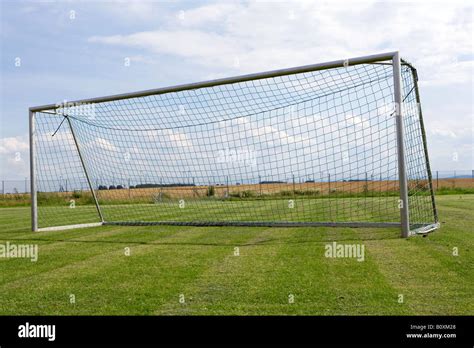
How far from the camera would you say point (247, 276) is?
5602mm

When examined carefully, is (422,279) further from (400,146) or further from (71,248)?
(71,248)

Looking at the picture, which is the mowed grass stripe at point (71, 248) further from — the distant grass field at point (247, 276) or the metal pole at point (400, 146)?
the metal pole at point (400, 146)

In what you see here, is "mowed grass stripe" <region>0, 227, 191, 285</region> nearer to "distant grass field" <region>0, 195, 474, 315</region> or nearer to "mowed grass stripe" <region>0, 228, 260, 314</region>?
"distant grass field" <region>0, 195, 474, 315</region>

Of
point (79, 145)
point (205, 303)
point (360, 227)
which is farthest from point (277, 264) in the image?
point (79, 145)

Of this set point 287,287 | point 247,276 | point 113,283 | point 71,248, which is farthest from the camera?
point 71,248

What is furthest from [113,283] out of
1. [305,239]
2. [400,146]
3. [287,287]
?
[400,146]

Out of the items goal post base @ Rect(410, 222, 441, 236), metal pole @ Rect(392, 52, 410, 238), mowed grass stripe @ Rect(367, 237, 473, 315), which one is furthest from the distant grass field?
metal pole @ Rect(392, 52, 410, 238)

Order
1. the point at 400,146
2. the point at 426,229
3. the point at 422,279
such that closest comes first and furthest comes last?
the point at 422,279
the point at 400,146
the point at 426,229

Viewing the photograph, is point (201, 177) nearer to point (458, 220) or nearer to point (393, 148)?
point (393, 148)

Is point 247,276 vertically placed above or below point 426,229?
below

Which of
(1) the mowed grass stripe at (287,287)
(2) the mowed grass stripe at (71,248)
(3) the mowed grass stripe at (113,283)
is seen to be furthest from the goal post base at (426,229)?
(2) the mowed grass stripe at (71,248)

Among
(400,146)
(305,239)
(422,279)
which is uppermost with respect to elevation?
(400,146)

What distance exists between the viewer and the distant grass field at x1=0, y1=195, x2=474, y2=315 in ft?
14.3
